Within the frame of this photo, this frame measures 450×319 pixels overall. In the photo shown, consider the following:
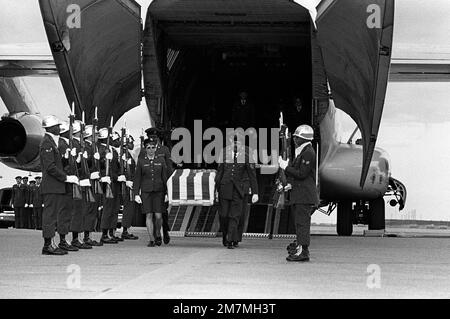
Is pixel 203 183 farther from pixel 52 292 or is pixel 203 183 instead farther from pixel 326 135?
pixel 52 292

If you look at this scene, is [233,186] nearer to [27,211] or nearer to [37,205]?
[37,205]

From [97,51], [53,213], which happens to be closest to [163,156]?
[97,51]

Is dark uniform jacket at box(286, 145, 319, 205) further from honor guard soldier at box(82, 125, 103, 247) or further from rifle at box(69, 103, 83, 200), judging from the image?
honor guard soldier at box(82, 125, 103, 247)

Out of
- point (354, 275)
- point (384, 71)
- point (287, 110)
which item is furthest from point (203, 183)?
point (354, 275)

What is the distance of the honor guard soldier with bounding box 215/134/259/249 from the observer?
13898mm

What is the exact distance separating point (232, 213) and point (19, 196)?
45.9 ft

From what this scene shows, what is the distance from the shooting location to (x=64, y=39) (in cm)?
1366

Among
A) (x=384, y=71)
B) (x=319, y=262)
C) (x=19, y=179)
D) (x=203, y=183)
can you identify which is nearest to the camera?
(x=319, y=262)

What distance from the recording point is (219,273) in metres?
9.44

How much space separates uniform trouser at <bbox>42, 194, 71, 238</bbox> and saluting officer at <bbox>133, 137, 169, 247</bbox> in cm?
171

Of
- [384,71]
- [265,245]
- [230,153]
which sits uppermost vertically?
[384,71]

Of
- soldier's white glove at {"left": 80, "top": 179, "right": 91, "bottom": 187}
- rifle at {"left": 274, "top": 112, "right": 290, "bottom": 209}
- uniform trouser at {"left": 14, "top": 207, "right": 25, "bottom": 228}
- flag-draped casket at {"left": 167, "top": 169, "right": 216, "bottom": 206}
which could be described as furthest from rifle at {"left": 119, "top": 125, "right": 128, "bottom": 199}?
uniform trouser at {"left": 14, "top": 207, "right": 25, "bottom": 228}

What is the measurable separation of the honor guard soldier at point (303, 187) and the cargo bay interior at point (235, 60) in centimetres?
362

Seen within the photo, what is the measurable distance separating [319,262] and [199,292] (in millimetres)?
4036
